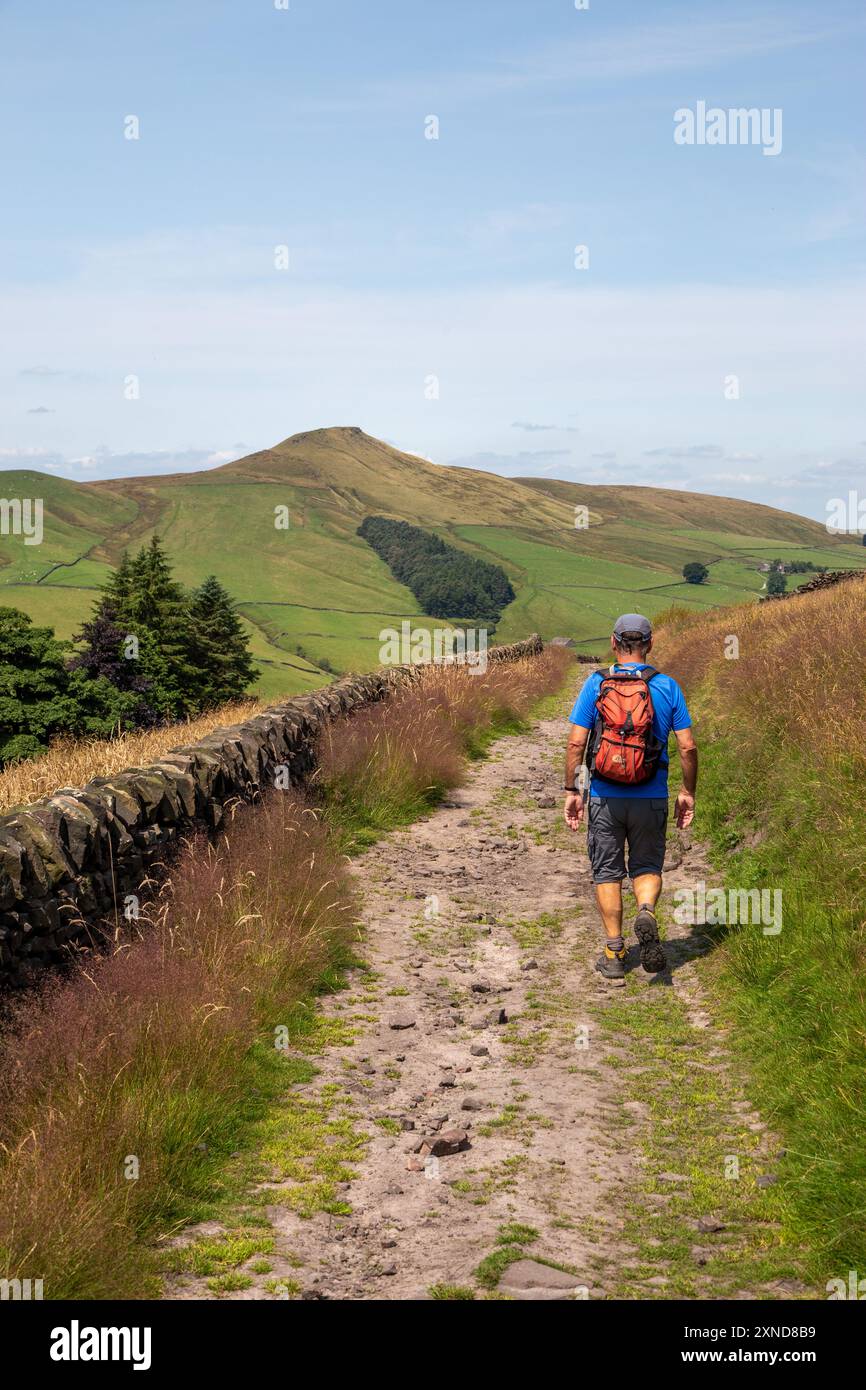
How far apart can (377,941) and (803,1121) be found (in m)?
4.03

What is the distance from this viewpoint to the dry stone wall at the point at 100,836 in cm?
574

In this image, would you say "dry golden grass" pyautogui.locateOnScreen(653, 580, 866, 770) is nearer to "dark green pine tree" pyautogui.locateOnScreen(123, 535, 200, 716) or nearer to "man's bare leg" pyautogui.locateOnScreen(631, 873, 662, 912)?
"man's bare leg" pyautogui.locateOnScreen(631, 873, 662, 912)

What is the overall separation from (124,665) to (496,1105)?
29149 millimetres

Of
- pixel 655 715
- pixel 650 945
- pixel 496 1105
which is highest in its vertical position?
pixel 655 715

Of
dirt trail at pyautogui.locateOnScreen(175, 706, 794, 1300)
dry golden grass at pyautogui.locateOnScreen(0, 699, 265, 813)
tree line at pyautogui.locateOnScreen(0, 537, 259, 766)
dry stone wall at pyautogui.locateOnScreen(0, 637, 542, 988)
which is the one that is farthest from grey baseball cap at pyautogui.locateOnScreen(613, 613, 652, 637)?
tree line at pyautogui.locateOnScreen(0, 537, 259, 766)

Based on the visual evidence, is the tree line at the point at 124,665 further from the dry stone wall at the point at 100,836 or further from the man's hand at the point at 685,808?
the man's hand at the point at 685,808

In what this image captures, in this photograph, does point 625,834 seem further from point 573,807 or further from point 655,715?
point 655,715

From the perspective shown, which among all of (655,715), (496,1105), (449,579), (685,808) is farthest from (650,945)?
(449,579)

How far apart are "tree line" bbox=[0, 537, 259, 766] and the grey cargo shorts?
15.7 meters

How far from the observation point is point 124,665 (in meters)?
32.8

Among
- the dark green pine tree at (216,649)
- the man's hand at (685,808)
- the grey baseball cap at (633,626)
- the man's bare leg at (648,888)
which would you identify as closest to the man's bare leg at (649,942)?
the man's bare leg at (648,888)

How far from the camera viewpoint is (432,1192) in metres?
4.66

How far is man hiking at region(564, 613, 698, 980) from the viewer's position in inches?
275

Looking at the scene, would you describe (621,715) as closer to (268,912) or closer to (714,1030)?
(714,1030)
